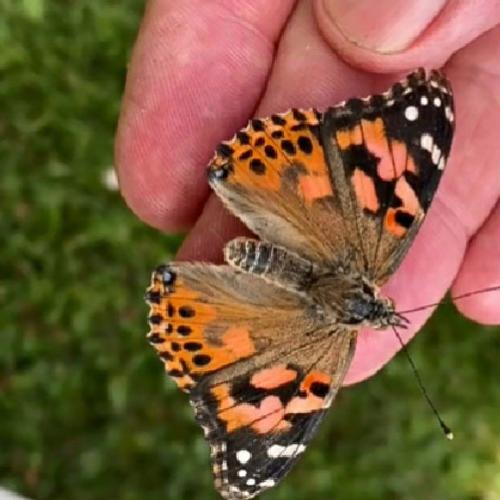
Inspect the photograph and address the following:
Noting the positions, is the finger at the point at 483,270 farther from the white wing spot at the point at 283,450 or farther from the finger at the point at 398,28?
the white wing spot at the point at 283,450

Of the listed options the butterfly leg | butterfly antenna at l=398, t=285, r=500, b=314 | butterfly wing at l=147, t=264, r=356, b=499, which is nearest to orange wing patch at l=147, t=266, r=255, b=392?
butterfly wing at l=147, t=264, r=356, b=499

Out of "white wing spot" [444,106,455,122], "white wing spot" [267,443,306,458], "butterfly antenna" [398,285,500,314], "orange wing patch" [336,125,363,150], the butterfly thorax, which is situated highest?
"white wing spot" [444,106,455,122]

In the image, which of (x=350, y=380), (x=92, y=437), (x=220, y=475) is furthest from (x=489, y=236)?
(x=92, y=437)

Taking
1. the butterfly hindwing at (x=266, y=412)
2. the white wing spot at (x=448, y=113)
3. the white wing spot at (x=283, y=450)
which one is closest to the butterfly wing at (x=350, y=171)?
the white wing spot at (x=448, y=113)

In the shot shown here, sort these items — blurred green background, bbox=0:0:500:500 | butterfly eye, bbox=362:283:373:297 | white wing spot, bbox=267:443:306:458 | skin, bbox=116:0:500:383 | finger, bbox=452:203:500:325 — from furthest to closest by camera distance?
blurred green background, bbox=0:0:500:500 < finger, bbox=452:203:500:325 < skin, bbox=116:0:500:383 < butterfly eye, bbox=362:283:373:297 < white wing spot, bbox=267:443:306:458

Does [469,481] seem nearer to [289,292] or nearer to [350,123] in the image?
[289,292]

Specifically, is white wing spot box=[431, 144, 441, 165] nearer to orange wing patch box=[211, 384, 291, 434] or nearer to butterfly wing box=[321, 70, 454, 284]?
butterfly wing box=[321, 70, 454, 284]

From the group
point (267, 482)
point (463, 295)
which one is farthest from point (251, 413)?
point (463, 295)
